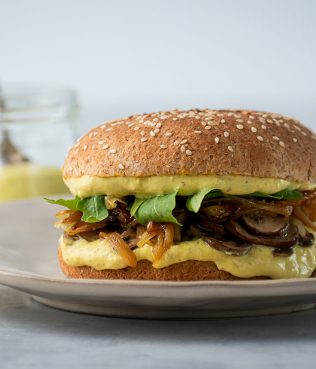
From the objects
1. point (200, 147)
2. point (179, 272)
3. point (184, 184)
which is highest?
point (200, 147)

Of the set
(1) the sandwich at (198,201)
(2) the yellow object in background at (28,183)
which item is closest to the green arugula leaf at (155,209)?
(1) the sandwich at (198,201)

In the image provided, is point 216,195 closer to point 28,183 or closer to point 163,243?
point 163,243

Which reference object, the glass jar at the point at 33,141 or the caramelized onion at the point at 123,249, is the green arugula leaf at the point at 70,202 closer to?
the caramelized onion at the point at 123,249

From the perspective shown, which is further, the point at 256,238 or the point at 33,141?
the point at 33,141

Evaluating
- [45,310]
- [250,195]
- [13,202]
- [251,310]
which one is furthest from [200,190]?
[13,202]

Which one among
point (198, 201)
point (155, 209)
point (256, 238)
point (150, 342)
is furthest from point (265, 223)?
point (150, 342)

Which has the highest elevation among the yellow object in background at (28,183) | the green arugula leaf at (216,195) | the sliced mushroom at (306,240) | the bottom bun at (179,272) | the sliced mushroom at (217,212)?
the green arugula leaf at (216,195)
